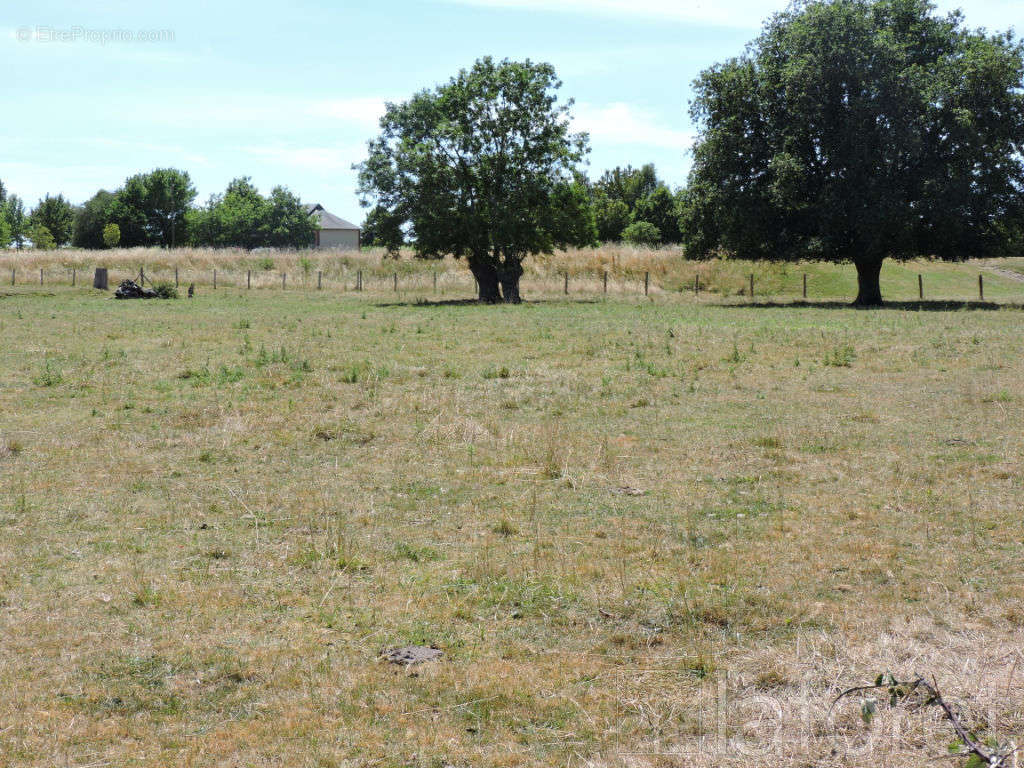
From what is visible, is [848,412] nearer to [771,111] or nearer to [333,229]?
[771,111]

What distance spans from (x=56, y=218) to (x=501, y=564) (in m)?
135

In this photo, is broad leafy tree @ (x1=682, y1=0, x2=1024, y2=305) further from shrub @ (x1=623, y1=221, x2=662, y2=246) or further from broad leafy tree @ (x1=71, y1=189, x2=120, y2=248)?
broad leafy tree @ (x1=71, y1=189, x2=120, y2=248)

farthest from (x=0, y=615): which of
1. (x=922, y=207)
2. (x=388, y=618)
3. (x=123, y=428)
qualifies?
(x=922, y=207)

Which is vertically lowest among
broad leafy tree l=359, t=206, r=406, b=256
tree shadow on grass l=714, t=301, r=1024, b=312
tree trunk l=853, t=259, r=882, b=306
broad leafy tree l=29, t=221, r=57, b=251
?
tree shadow on grass l=714, t=301, r=1024, b=312

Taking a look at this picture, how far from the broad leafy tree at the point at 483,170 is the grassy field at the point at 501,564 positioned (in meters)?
28.2

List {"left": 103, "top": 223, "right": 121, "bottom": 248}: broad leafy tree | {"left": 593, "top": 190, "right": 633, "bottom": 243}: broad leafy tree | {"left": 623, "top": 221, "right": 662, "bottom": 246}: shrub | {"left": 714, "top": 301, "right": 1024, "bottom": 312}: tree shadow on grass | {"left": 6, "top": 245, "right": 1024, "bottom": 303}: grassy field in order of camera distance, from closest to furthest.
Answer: {"left": 714, "top": 301, "right": 1024, "bottom": 312}: tree shadow on grass, {"left": 6, "top": 245, "right": 1024, "bottom": 303}: grassy field, {"left": 623, "top": 221, "right": 662, "bottom": 246}: shrub, {"left": 593, "top": 190, "right": 633, "bottom": 243}: broad leafy tree, {"left": 103, "top": 223, "right": 121, "bottom": 248}: broad leafy tree

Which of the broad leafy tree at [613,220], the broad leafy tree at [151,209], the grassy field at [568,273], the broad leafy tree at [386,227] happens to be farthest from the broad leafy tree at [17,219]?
the broad leafy tree at [386,227]

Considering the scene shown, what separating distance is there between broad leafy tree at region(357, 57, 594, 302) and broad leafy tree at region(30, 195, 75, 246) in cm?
9352

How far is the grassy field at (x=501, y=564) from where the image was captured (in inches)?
187

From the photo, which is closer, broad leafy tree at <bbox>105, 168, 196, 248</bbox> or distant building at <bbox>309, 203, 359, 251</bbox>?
broad leafy tree at <bbox>105, 168, 196, 248</bbox>

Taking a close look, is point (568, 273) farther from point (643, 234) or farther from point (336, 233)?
point (336, 233)

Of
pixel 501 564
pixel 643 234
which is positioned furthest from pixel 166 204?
pixel 501 564

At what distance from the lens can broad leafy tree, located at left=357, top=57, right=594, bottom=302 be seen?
148 ft

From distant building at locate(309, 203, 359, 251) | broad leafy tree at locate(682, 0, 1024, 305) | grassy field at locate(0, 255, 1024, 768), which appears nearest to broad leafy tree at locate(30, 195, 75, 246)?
distant building at locate(309, 203, 359, 251)
